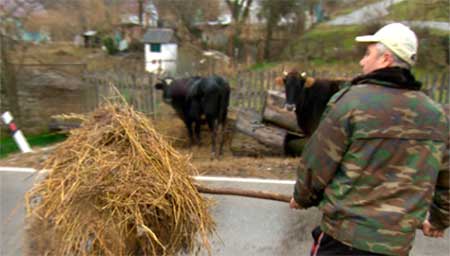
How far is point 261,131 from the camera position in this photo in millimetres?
8195

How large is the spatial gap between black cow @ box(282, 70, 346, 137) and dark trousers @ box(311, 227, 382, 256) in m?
6.13

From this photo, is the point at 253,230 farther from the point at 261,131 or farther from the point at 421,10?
the point at 421,10

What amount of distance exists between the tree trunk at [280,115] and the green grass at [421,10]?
31.0ft

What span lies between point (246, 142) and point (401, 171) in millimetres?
6291

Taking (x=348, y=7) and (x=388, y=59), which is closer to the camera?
(x=388, y=59)

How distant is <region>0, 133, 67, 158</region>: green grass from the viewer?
7.95 meters

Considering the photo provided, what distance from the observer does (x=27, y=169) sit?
5.69m

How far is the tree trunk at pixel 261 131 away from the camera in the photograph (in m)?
8.02

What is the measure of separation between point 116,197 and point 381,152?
4.88ft

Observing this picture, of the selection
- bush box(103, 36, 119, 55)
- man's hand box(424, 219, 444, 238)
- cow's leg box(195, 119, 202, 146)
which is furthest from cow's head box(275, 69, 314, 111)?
bush box(103, 36, 119, 55)

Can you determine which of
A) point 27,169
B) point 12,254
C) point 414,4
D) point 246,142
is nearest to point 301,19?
point 414,4

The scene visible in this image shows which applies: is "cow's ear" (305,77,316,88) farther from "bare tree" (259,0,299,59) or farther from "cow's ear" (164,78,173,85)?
"bare tree" (259,0,299,59)

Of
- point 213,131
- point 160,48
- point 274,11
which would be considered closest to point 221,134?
point 213,131

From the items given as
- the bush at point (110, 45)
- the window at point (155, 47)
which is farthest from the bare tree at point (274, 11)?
the bush at point (110, 45)
